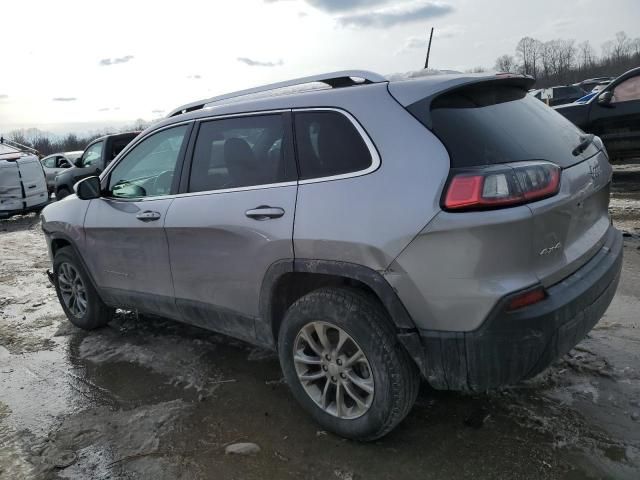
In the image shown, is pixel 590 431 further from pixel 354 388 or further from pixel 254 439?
pixel 254 439

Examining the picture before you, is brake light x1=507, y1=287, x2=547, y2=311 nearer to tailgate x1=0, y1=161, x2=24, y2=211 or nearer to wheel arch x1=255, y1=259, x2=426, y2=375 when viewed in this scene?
wheel arch x1=255, y1=259, x2=426, y2=375

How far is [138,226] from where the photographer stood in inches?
151

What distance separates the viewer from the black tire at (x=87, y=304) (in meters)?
4.70

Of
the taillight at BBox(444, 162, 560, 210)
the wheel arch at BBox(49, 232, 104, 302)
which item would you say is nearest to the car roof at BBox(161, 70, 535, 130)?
the taillight at BBox(444, 162, 560, 210)

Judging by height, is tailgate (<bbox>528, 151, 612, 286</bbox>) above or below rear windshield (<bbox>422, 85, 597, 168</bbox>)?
below

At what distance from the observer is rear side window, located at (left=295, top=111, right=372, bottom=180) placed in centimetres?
266

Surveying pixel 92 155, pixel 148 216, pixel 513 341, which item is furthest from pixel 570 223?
pixel 92 155

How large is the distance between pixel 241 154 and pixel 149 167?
3.63 ft

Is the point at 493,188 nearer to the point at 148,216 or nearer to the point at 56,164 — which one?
the point at 148,216

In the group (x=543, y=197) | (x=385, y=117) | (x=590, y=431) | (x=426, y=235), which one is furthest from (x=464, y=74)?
(x=590, y=431)

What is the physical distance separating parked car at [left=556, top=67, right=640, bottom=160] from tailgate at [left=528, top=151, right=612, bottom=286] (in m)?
7.57

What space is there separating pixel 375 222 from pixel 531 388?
1.59m

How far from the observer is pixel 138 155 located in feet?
13.5

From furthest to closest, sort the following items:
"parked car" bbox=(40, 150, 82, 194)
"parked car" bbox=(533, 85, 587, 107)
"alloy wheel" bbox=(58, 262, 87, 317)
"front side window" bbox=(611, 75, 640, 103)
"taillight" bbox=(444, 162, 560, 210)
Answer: "parked car" bbox=(533, 85, 587, 107) < "parked car" bbox=(40, 150, 82, 194) < "front side window" bbox=(611, 75, 640, 103) < "alloy wheel" bbox=(58, 262, 87, 317) < "taillight" bbox=(444, 162, 560, 210)
